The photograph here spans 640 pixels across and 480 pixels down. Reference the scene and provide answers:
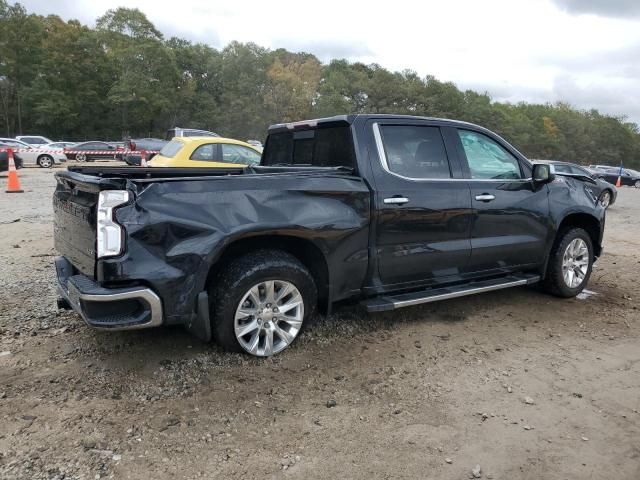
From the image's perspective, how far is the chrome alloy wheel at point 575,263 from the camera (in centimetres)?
547

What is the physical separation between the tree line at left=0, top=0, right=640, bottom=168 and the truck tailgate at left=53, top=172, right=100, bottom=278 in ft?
163

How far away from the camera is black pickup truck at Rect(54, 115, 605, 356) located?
10.8 ft

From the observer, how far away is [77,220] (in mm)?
3580

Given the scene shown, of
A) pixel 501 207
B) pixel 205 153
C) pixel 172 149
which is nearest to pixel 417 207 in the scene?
pixel 501 207

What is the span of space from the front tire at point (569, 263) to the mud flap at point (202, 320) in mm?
3666

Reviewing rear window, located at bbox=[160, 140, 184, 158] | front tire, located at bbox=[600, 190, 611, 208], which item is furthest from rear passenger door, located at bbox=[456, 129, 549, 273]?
front tire, located at bbox=[600, 190, 611, 208]

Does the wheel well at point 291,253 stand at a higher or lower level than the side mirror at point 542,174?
lower

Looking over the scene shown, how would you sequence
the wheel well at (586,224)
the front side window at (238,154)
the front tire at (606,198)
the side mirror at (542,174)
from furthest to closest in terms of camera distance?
the front tire at (606,198) → the front side window at (238,154) → the wheel well at (586,224) → the side mirror at (542,174)

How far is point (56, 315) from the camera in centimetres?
456

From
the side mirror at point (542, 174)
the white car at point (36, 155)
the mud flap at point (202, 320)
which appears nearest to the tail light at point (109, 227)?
the mud flap at point (202, 320)

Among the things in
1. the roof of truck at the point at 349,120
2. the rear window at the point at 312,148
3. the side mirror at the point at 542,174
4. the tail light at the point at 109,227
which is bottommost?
the tail light at the point at 109,227

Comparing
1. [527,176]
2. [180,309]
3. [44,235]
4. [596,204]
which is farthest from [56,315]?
[596,204]

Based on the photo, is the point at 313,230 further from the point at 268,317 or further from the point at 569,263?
the point at 569,263

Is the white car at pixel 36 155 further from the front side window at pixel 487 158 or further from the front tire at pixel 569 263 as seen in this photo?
the front tire at pixel 569 263
